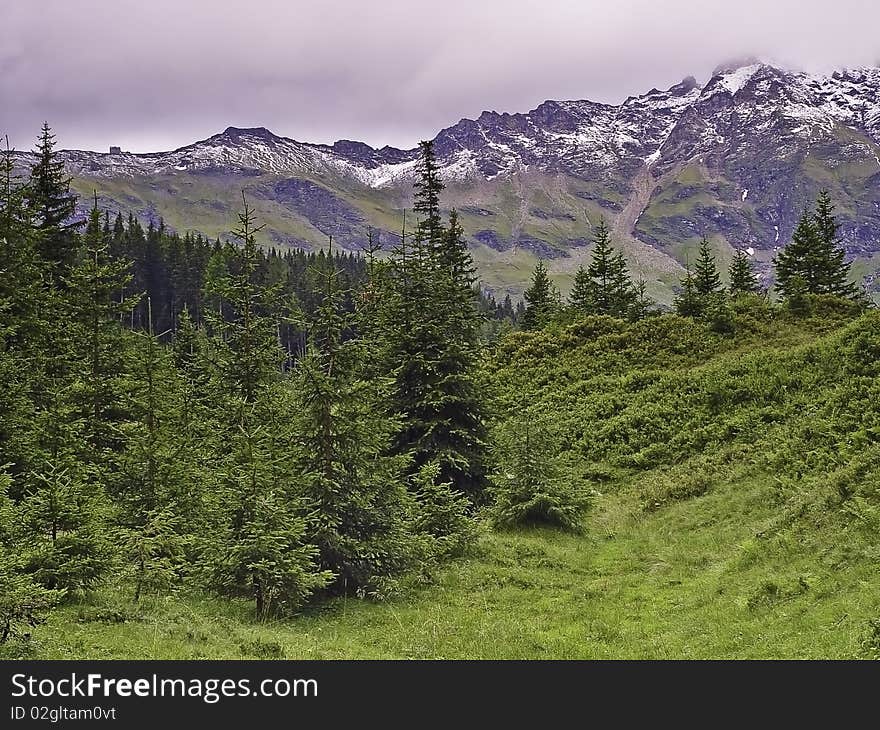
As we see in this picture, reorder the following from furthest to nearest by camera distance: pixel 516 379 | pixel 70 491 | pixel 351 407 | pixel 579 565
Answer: pixel 516 379, pixel 579 565, pixel 351 407, pixel 70 491

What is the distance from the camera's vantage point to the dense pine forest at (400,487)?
12.9 meters

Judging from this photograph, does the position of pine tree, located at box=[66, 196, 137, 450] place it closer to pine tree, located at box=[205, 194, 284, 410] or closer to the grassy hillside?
pine tree, located at box=[205, 194, 284, 410]

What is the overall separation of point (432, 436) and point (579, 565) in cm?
688

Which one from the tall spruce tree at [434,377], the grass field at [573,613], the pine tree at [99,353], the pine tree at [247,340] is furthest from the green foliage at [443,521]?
the pine tree at [99,353]

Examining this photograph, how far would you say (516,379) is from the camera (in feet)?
130

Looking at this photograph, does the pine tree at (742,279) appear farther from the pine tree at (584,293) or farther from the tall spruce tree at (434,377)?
Answer: the tall spruce tree at (434,377)

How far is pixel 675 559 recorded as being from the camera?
57.9ft

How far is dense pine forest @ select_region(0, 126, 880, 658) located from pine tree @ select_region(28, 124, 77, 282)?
0.82 metres

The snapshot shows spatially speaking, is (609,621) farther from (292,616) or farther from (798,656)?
(292,616)

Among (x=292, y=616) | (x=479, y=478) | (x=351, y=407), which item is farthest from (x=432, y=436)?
(x=292, y=616)

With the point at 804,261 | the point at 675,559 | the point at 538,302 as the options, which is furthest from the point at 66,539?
the point at 538,302

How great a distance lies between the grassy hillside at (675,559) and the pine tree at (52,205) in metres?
26.4

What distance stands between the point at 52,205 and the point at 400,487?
102ft

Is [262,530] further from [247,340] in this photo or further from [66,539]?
[247,340]
